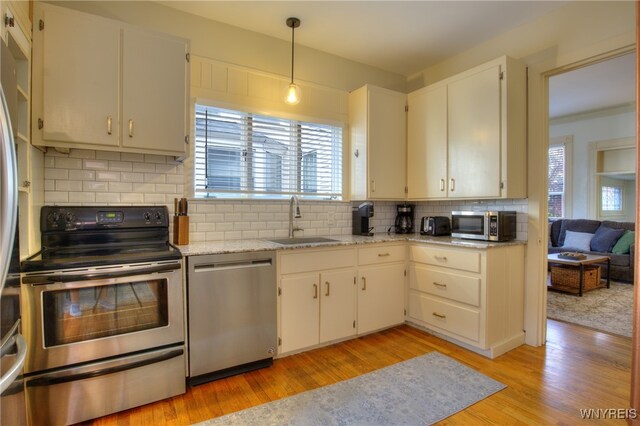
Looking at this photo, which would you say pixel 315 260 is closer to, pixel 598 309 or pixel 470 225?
pixel 470 225

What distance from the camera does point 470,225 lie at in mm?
2932

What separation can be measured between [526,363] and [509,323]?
0.34 m

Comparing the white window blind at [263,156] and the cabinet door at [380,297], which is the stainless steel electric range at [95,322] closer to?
the white window blind at [263,156]

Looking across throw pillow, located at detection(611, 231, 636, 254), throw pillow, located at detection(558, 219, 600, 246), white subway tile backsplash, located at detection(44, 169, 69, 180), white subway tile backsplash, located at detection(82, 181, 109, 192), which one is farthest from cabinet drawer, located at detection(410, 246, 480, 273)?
throw pillow, located at detection(558, 219, 600, 246)

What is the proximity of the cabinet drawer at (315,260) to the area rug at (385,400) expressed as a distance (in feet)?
2.74

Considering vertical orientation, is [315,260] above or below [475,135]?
below

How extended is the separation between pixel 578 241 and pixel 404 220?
366cm

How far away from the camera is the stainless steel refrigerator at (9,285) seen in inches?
39.7

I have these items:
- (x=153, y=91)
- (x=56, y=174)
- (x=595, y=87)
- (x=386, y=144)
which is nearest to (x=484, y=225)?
(x=386, y=144)

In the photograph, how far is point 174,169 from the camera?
2553 millimetres

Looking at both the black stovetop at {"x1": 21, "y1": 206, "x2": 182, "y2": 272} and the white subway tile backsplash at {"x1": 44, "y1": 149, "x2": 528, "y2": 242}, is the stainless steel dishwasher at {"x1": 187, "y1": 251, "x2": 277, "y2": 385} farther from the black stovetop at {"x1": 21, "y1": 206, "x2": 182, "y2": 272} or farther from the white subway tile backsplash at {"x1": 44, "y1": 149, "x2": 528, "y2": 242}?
the white subway tile backsplash at {"x1": 44, "y1": 149, "x2": 528, "y2": 242}

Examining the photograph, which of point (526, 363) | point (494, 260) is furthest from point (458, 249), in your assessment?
point (526, 363)

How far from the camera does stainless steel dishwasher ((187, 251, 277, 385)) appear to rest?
2.11 m

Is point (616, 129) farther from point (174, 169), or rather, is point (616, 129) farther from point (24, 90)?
point (24, 90)
